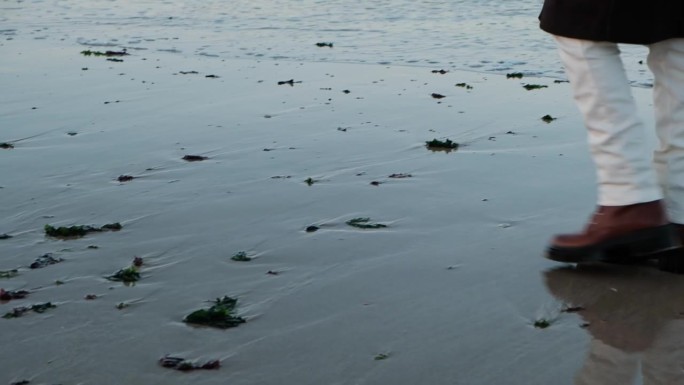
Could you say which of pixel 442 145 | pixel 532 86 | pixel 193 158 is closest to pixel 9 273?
pixel 193 158

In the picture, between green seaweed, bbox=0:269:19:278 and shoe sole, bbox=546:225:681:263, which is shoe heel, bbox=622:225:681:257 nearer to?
shoe sole, bbox=546:225:681:263

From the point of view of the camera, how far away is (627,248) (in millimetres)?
3160

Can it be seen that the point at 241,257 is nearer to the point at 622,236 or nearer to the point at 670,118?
the point at 622,236

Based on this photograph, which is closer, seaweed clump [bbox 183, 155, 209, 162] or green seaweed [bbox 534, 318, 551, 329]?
green seaweed [bbox 534, 318, 551, 329]

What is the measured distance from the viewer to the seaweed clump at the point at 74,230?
3801 mm

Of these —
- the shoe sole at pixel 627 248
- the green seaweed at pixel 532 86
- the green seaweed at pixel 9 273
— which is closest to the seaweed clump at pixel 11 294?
the green seaweed at pixel 9 273

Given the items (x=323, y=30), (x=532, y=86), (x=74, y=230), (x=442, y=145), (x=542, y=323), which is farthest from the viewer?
(x=323, y=30)

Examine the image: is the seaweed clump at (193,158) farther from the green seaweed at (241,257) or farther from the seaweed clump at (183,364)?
the seaweed clump at (183,364)

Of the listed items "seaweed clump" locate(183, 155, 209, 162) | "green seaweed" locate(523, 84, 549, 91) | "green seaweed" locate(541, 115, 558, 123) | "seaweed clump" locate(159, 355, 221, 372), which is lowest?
"green seaweed" locate(523, 84, 549, 91)

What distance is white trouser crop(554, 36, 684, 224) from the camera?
311 cm

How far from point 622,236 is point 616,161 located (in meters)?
0.23

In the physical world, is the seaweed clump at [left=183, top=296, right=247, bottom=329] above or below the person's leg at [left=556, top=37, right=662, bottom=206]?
below

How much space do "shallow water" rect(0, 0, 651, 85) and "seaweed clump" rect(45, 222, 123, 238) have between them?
484 centimetres

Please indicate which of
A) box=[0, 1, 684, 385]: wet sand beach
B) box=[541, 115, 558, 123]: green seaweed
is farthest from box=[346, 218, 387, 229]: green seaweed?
box=[541, 115, 558, 123]: green seaweed
